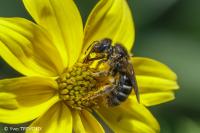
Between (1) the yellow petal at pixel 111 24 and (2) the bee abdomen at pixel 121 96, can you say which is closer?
(2) the bee abdomen at pixel 121 96

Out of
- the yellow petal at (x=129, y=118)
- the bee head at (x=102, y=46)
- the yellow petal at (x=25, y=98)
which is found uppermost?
the bee head at (x=102, y=46)

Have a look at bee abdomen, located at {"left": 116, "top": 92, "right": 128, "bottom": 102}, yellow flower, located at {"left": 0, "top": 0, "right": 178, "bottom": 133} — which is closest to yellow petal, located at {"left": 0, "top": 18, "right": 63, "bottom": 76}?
yellow flower, located at {"left": 0, "top": 0, "right": 178, "bottom": 133}

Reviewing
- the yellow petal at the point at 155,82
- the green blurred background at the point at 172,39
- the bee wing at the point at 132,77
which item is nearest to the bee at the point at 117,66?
the bee wing at the point at 132,77

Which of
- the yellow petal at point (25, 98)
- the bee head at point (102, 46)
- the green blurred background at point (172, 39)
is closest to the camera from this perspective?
the yellow petal at point (25, 98)

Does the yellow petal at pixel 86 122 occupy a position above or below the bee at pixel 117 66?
below

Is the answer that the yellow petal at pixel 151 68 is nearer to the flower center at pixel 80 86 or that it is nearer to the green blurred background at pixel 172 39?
the flower center at pixel 80 86

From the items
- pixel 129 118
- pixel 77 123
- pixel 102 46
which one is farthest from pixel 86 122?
pixel 102 46

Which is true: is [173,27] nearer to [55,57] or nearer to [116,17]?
[116,17]

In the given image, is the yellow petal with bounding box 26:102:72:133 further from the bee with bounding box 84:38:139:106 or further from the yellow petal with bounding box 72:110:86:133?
the bee with bounding box 84:38:139:106
